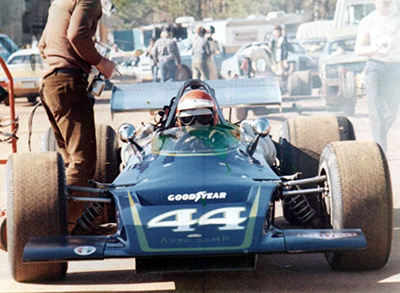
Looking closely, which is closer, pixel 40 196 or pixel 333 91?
pixel 40 196

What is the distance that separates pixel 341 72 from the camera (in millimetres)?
19641

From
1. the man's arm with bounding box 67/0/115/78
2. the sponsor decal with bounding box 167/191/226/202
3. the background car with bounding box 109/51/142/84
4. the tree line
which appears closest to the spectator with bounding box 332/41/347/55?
the background car with bounding box 109/51/142/84

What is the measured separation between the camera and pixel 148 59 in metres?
30.8

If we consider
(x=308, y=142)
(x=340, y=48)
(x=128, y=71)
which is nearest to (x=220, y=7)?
(x=128, y=71)

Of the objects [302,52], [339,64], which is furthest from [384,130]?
[302,52]

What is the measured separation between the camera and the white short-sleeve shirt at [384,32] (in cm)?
1127

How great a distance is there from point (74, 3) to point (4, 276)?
2163 mm

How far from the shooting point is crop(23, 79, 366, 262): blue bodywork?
17.8 ft

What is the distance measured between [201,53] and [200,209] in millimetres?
17824

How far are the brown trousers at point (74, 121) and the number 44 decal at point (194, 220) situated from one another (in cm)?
149

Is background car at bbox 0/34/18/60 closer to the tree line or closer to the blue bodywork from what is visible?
the blue bodywork

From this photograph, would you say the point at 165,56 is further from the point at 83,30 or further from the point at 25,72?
the point at 83,30

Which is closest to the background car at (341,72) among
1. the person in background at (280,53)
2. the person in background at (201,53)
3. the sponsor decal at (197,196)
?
the person in background at (280,53)

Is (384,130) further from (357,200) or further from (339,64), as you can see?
(339,64)
